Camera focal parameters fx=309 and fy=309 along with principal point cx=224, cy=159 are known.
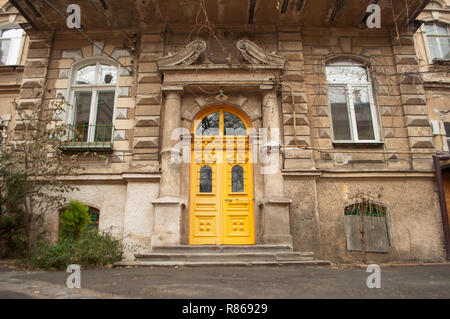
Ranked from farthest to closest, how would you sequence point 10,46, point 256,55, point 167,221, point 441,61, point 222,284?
point 10,46, point 441,61, point 256,55, point 167,221, point 222,284

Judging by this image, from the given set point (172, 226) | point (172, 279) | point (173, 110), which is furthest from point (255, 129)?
point (172, 279)

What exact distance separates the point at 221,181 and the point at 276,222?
180 cm

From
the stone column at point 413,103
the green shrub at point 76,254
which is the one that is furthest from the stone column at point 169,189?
the stone column at point 413,103

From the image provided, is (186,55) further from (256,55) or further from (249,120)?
(249,120)

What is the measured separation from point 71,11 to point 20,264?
671 cm

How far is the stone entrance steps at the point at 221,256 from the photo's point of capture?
19.8 feet

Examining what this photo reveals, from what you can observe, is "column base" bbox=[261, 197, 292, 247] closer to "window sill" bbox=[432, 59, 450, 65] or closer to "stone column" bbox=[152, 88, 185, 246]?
"stone column" bbox=[152, 88, 185, 246]

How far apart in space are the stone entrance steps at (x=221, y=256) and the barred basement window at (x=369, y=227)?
5.67 feet

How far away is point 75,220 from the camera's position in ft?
23.2

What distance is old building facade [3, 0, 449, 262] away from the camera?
7652mm

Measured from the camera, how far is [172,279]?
462 cm

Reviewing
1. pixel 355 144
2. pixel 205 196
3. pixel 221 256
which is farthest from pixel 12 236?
pixel 355 144

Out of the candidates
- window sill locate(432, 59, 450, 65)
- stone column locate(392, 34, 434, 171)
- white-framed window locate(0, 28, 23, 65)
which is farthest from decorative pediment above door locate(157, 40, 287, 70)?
white-framed window locate(0, 28, 23, 65)
